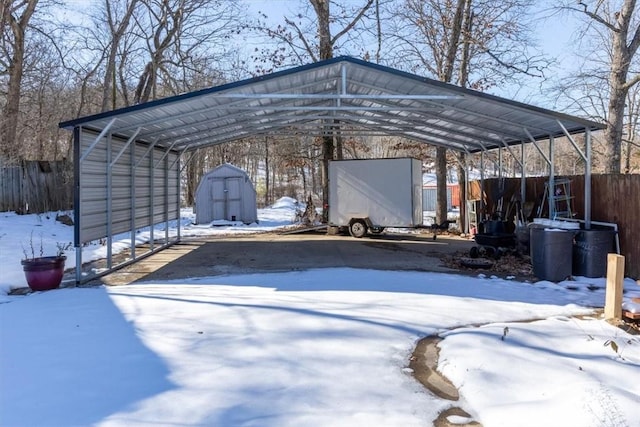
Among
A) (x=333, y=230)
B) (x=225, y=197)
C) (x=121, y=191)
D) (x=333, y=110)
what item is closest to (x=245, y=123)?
(x=333, y=110)

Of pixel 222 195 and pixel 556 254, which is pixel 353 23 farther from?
pixel 556 254

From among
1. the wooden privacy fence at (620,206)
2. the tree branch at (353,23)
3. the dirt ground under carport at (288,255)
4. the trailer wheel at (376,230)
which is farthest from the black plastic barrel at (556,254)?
the tree branch at (353,23)

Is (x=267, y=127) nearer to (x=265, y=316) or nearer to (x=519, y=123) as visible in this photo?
(x=519, y=123)

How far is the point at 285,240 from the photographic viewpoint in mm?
13961

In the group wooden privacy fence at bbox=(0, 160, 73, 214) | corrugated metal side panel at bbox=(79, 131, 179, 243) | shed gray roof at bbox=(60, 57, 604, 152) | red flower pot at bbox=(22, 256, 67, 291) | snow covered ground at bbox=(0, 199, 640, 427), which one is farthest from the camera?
wooden privacy fence at bbox=(0, 160, 73, 214)

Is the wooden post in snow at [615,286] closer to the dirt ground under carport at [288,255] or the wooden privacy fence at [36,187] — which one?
the dirt ground under carport at [288,255]

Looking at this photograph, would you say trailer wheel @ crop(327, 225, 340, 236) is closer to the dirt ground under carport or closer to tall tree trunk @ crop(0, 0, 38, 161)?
the dirt ground under carport

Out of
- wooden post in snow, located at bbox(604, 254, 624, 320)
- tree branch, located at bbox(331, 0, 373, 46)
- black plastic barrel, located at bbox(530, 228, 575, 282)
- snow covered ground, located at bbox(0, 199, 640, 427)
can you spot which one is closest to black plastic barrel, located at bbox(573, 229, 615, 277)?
black plastic barrel, located at bbox(530, 228, 575, 282)

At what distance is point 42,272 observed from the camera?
721cm

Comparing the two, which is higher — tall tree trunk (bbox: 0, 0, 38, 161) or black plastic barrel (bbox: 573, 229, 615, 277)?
tall tree trunk (bbox: 0, 0, 38, 161)

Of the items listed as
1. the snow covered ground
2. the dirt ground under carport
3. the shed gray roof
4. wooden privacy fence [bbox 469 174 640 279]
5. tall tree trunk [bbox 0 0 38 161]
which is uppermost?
tall tree trunk [bbox 0 0 38 161]

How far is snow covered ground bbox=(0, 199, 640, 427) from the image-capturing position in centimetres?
316

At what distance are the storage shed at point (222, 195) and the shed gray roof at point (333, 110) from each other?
680 centimetres

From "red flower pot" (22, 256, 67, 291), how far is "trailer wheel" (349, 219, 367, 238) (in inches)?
345
